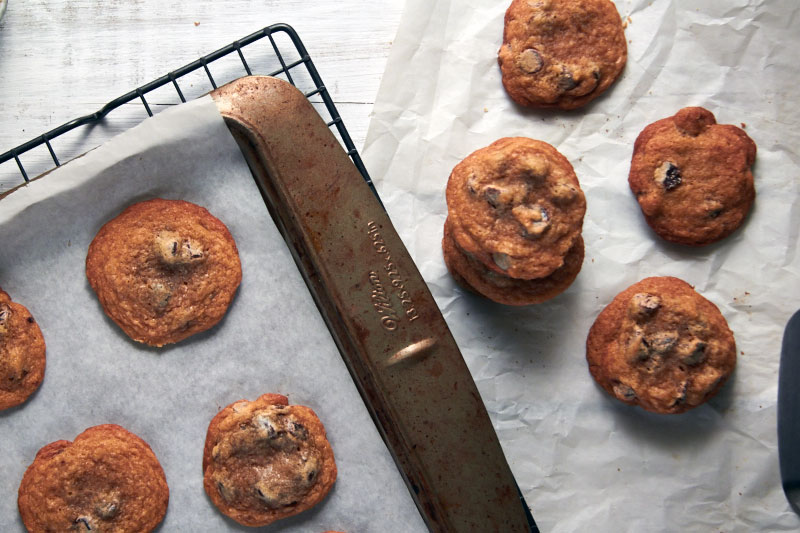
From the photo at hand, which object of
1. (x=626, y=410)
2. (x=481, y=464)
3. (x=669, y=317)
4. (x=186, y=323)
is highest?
(x=186, y=323)

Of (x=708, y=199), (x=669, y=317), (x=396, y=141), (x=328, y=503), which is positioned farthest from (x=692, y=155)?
(x=328, y=503)

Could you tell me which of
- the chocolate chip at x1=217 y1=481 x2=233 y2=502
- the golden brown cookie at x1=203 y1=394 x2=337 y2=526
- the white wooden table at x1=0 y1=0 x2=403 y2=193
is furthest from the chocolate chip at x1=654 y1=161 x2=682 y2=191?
the chocolate chip at x1=217 y1=481 x2=233 y2=502

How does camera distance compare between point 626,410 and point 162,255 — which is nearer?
point 162,255

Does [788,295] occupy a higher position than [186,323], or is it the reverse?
[186,323]

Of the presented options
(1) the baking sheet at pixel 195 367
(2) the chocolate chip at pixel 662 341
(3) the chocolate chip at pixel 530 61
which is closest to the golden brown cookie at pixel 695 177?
(2) the chocolate chip at pixel 662 341

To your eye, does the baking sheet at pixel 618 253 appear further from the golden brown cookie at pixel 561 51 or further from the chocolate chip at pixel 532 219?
the chocolate chip at pixel 532 219

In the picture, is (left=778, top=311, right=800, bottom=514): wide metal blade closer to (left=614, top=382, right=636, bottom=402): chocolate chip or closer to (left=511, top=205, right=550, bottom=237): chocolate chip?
(left=614, top=382, right=636, bottom=402): chocolate chip

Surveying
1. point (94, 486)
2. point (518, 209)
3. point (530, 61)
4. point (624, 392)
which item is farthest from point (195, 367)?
point (530, 61)

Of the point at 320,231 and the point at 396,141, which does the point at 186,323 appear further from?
the point at 396,141
